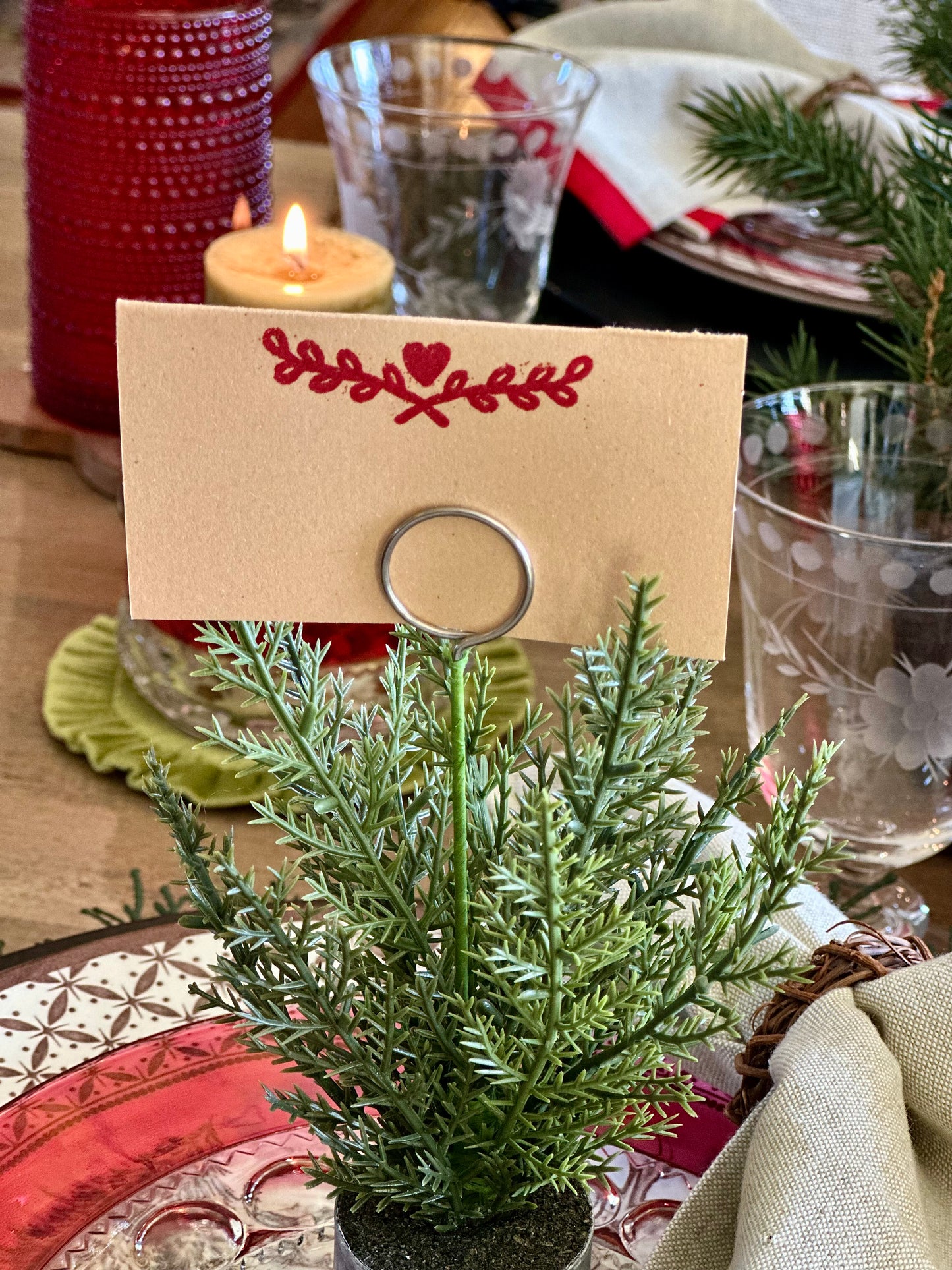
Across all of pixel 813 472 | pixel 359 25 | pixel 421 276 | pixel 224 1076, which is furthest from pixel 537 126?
pixel 359 25

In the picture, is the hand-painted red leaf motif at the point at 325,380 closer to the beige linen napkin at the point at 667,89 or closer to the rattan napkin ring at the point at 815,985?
the rattan napkin ring at the point at 815,985

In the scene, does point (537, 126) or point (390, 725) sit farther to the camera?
point (537, 126)

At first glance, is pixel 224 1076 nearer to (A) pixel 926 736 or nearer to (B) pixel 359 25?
(A) pixel 926 736

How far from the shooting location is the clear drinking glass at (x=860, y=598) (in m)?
0.44

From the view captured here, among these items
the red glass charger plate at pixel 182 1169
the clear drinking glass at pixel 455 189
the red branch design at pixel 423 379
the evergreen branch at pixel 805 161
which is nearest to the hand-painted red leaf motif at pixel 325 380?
the red branch design at pixel 423 379

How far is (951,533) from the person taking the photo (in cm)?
51

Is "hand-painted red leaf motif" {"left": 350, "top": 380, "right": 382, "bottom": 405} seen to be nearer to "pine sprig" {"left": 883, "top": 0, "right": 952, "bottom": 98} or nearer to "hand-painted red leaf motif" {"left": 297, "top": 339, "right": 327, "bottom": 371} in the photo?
"hand-painted red leaf motif" {"left": 297, "top": 339, "right": 327, "bottom": 371}

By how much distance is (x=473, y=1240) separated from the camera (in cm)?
28

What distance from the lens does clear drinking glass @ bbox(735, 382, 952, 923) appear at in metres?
0.44

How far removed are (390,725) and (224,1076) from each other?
0.45ft

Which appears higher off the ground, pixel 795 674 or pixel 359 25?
pixel 359 25

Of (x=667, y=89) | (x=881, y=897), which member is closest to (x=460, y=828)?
(x=881, y=897)

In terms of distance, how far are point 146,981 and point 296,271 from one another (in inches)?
12.0

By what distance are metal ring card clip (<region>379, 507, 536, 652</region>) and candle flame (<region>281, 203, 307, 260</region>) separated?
0.99 ft
